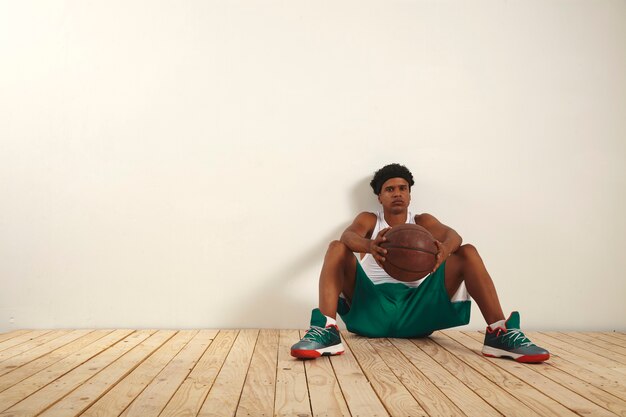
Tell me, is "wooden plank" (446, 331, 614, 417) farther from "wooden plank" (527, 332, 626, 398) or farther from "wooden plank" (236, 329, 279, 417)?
"wooden plank" (236, 329, 279, 417)

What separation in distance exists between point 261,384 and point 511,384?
80 centimetres

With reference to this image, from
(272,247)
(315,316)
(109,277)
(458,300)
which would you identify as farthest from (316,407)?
(109,277)

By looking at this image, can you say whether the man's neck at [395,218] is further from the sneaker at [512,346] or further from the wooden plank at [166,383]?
the wooden plank at [166,383]

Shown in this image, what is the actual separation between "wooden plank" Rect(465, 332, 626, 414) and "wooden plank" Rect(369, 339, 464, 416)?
435mm

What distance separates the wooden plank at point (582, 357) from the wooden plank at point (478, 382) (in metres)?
0.44

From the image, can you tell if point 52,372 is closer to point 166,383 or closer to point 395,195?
point 166,383

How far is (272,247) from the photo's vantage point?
3381 millimetres

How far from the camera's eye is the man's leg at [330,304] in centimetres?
237

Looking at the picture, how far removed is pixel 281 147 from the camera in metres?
3.42

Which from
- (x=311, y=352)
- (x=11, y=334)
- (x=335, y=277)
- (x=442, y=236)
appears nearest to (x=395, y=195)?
(x=442, y=236)

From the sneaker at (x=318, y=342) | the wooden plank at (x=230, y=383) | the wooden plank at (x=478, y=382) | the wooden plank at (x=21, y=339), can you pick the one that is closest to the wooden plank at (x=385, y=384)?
the sneaker at (x=318, y=342)

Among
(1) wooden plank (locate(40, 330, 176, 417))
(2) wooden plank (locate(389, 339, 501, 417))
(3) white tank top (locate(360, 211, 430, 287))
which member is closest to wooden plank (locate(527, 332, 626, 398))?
(2) wooden plank (locate(389, 339, 501, 417))

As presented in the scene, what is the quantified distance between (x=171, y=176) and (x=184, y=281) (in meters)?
0.58

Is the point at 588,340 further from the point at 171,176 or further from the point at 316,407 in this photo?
the point at 171,176
